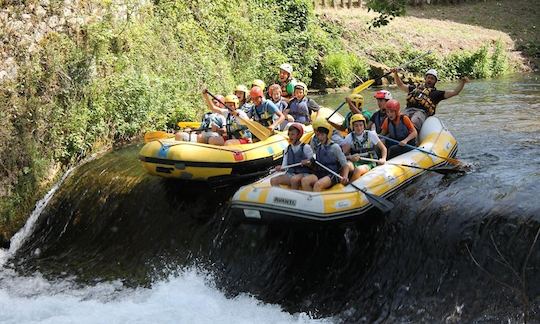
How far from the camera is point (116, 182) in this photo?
1015cm

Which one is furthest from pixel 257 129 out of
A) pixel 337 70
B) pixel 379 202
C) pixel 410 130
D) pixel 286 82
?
pixel 337 70

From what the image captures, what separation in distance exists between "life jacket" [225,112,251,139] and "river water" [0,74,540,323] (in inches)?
42.5

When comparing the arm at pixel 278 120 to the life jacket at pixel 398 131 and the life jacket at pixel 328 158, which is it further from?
the life jacket at pixel 328 158

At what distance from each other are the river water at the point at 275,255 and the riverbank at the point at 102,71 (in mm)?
552

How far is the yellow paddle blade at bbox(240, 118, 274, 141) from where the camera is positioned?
31.9 feet

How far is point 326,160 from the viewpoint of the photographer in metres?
7.63

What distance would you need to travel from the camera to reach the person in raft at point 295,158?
7.73 m

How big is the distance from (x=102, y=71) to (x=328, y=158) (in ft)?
19.0

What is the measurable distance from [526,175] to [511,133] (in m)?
3.24

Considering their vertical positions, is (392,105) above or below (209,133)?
above

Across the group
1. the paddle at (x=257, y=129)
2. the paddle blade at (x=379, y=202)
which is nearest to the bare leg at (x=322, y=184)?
the paddle blade at (x=379, y=202)

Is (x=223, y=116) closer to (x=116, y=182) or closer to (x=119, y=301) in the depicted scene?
(x=116, y=182)

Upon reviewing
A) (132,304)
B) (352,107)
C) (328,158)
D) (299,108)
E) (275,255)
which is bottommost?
(132,304)

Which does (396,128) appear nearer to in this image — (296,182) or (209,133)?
(296,182)
